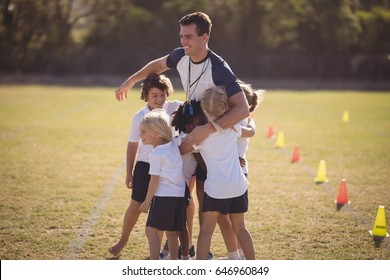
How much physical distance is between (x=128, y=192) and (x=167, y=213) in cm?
305

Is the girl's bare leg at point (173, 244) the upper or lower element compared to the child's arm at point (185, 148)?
lower

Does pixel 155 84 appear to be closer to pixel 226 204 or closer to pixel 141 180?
pixel 141 180

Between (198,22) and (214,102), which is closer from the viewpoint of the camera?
(214,102)

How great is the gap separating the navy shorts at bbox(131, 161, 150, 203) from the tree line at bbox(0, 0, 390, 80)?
27.4 metres

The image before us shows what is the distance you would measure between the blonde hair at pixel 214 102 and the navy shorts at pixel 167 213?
810 millimetres

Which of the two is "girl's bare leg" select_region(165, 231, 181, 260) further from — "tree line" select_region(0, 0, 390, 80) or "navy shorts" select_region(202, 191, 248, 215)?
"tree line" select_region(0, 0, 390, 80)

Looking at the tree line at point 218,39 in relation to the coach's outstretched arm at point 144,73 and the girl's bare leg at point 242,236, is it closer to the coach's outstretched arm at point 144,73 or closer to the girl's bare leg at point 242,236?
the coach's outstretched arm at point 144,73

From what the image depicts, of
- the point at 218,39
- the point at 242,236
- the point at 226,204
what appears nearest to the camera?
the point at 226,204

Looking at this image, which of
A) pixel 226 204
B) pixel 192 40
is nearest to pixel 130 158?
pixel 226 204

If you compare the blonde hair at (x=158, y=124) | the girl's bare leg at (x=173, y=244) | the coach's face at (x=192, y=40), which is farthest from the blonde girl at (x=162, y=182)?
the coach's face at (x=192, y=40)

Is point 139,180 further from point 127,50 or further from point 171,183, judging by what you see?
point 127,50

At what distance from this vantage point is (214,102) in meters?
4.06

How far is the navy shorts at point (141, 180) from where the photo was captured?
475 cm

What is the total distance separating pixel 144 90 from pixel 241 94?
41.4 inches
